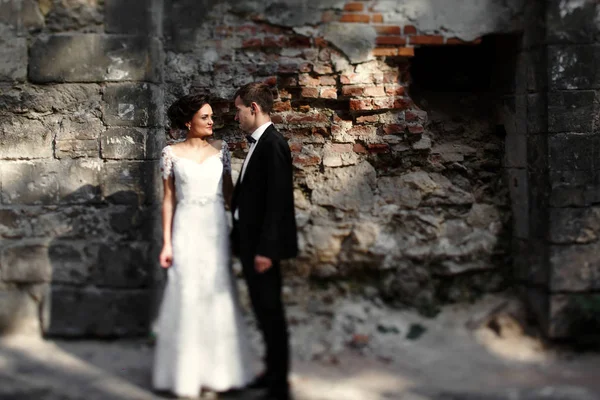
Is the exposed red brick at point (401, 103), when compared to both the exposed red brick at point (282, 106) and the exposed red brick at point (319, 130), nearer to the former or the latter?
the exposed red brick at point (319, 130)

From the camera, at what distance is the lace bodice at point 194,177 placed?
360 centimetres

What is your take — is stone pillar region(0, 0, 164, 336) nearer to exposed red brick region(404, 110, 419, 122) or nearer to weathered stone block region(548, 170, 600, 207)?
exposed red brick region(404, 110, 419, 122)

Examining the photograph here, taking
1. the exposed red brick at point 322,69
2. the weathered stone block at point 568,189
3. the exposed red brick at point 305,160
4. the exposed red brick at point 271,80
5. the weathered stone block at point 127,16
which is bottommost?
the weathered stone block at point 568,189

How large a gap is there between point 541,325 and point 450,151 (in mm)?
1301

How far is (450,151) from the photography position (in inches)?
183

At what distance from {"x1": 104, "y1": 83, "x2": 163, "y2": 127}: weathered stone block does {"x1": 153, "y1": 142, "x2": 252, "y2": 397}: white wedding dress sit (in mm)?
775

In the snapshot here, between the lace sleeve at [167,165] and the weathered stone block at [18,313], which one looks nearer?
the lace sleeve at [167,165]

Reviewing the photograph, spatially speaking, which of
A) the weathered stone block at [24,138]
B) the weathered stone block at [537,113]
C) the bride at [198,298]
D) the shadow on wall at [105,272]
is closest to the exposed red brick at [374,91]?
the weathered stone block at [537,113]

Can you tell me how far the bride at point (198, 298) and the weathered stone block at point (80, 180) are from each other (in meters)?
0.86

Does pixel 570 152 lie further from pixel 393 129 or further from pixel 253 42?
pixel 253 42

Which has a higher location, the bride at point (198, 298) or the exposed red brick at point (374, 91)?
the exposed red brick at point (374, 91)

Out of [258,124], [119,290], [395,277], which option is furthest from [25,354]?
[395,277]

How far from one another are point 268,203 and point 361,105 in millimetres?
1352

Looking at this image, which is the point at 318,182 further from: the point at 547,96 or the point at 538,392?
the point at 538,392
